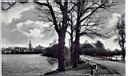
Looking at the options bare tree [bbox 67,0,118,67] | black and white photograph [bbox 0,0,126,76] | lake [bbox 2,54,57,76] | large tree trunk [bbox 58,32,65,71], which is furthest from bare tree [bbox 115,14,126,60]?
lake [bbox 2,54,57,76]

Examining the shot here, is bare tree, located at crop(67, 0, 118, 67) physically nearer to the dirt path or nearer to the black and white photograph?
the black and white photograph

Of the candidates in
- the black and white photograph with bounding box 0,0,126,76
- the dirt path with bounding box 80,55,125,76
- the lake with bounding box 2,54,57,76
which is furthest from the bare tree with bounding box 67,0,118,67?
the lake with bounding box 2,54,57,76

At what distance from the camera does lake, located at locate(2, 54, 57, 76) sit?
2.16 meters

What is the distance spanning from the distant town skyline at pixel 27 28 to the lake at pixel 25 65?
0.40 feet

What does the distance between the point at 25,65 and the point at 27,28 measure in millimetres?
373

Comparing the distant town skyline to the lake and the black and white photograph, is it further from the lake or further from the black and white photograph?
the lake

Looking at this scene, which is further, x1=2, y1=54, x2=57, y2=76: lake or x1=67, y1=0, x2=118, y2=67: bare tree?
x1=67, y1=0, x2=118, y2=67: bare tree

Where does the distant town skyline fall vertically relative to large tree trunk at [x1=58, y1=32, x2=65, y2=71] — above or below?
above

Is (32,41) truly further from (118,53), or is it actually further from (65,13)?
(118,53)

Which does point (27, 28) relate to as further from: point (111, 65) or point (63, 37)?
point (111, 65)

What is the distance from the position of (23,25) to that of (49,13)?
30cm

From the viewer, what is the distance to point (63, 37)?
7.42 feet

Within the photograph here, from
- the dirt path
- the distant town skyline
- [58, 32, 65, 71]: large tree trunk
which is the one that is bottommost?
the dirt path

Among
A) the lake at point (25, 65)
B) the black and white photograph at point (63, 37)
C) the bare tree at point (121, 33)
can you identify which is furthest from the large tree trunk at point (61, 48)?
the bare tree at point (121, 33)
